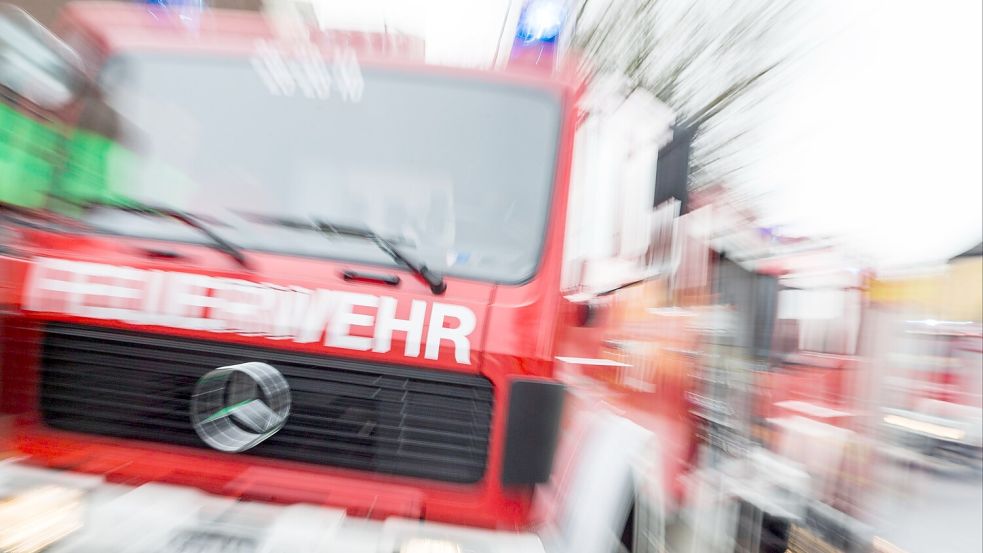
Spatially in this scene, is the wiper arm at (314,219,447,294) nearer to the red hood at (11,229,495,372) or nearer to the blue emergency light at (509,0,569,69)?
the red hood at (11,229,495,372)

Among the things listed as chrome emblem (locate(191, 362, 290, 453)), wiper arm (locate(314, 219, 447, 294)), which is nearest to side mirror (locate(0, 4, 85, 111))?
wiper arm (locate(314, 219, 447, 294))

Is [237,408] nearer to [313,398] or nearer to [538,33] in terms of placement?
[313,398]

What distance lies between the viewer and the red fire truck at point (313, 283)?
1.92 metres

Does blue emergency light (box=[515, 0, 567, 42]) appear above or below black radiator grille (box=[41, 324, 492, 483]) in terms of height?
above

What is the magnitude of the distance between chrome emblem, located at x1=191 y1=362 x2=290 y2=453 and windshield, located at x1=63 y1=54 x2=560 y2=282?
1.34ft

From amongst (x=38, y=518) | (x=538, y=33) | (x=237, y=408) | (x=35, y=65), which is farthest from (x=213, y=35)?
(x=38, y=518)

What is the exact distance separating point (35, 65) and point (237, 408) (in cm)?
130

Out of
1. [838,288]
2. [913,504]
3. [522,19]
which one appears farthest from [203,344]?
[913,504]

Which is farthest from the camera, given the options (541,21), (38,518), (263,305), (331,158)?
(541,21)

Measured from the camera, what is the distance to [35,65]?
84.3 inches

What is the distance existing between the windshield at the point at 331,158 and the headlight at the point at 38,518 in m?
0.78

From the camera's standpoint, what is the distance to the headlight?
151 cm

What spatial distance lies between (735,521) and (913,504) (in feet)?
9.93

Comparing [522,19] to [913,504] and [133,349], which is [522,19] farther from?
[913,504]
